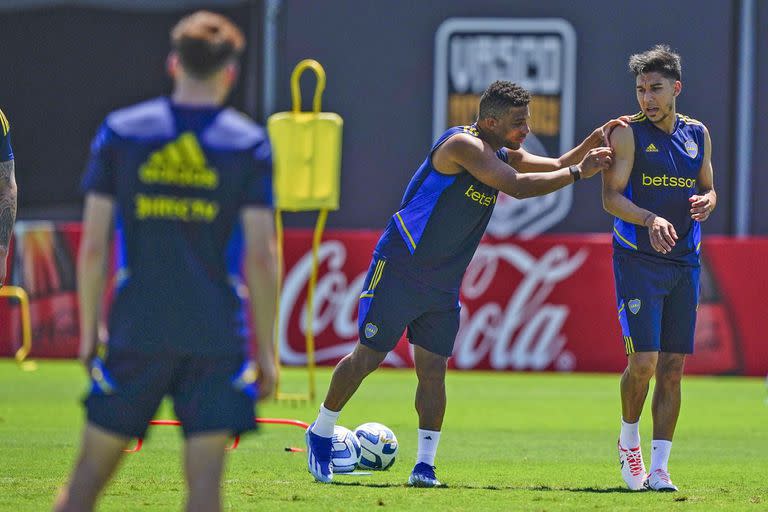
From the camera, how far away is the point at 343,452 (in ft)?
27.7

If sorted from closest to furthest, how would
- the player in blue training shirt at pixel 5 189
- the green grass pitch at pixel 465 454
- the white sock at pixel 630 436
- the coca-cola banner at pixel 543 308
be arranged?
the player in blue training shirt at pixel 5 189 → the green grass pitch at pixel 465 454 → the white sock at pixel 630 436 → the coca-cola banner at pixel 543 308

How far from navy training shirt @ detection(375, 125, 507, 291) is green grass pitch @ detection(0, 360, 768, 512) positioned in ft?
4.12

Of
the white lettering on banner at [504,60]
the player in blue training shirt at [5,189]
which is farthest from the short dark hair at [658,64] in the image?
the white lettering on banner at [504,60]

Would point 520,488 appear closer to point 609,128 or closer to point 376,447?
point 376,447

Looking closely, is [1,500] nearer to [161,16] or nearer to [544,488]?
Answer: [544,488]

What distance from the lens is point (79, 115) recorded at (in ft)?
70.7

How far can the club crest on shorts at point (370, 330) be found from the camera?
26.3 feet

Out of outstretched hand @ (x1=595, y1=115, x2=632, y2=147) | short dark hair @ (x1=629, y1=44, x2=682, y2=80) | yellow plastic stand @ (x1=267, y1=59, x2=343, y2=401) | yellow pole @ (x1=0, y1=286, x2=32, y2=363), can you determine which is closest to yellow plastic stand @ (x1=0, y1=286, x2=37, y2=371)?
yellow pole @ (x1=0, y1=286, x2=32, y2=363)

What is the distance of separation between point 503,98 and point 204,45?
349 centimetres

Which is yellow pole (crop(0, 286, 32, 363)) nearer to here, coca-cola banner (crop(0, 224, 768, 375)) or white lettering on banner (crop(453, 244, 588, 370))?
coca-cola banner (crop(0, 224, 768, 375))

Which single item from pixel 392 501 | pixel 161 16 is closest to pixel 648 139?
pixel 392 501

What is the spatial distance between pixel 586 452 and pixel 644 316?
7.44ft

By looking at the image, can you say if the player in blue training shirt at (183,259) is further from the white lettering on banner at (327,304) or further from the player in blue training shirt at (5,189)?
the white lettering on banner at (327,304)

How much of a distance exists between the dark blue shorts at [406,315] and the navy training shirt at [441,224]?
0.07 metres
